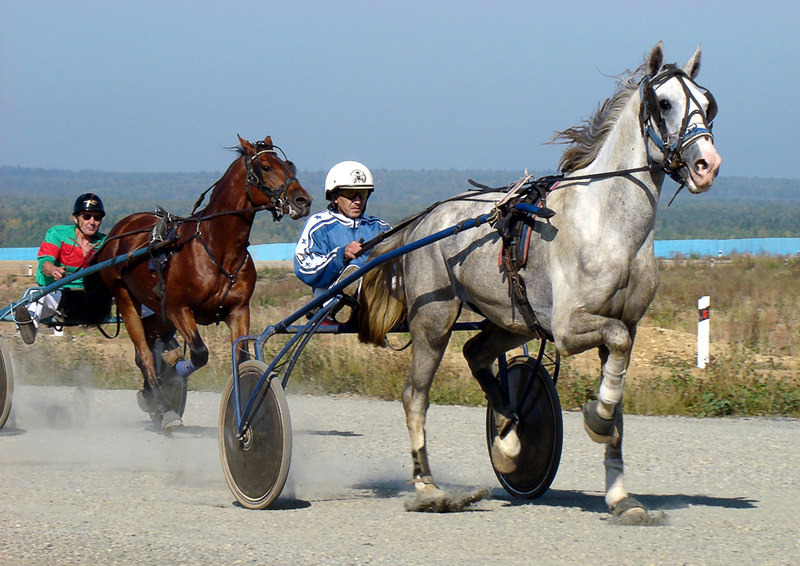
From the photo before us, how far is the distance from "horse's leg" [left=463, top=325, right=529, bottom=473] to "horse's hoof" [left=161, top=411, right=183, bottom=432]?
9.39ft

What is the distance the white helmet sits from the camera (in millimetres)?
7148

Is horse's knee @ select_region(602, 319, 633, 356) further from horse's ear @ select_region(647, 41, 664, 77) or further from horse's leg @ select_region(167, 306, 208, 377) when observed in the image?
horse's leg @ select_region(167, 306, 208, 377)

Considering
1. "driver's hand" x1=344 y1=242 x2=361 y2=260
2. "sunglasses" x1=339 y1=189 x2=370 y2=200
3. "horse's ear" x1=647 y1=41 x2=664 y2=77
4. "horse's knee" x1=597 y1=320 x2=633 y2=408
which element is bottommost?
"horse's knee" x1=597 y1=320 x2=633 y2=408

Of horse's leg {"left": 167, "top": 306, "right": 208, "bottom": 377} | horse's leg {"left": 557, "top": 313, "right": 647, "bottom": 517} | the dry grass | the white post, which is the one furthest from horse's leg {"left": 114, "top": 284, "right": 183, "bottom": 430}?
the white post

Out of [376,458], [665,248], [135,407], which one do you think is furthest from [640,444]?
[665,248]

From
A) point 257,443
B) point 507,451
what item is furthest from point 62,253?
point 507,451

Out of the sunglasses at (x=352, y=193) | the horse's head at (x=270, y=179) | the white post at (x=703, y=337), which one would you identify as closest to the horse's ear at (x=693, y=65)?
the sunglasses at (x=352, y=193)

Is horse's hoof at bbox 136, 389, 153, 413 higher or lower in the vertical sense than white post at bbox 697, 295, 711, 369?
lower

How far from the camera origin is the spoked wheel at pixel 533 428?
6.52 m

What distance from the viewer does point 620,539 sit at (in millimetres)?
5344

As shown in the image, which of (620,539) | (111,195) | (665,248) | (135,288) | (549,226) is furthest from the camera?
(111,195)

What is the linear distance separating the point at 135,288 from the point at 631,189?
4840mm

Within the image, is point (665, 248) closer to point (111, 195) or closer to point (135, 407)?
point (135, 407)

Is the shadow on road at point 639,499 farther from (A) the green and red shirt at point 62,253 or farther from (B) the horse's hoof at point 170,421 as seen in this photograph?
(A) the green and red shirt at point 62,253
